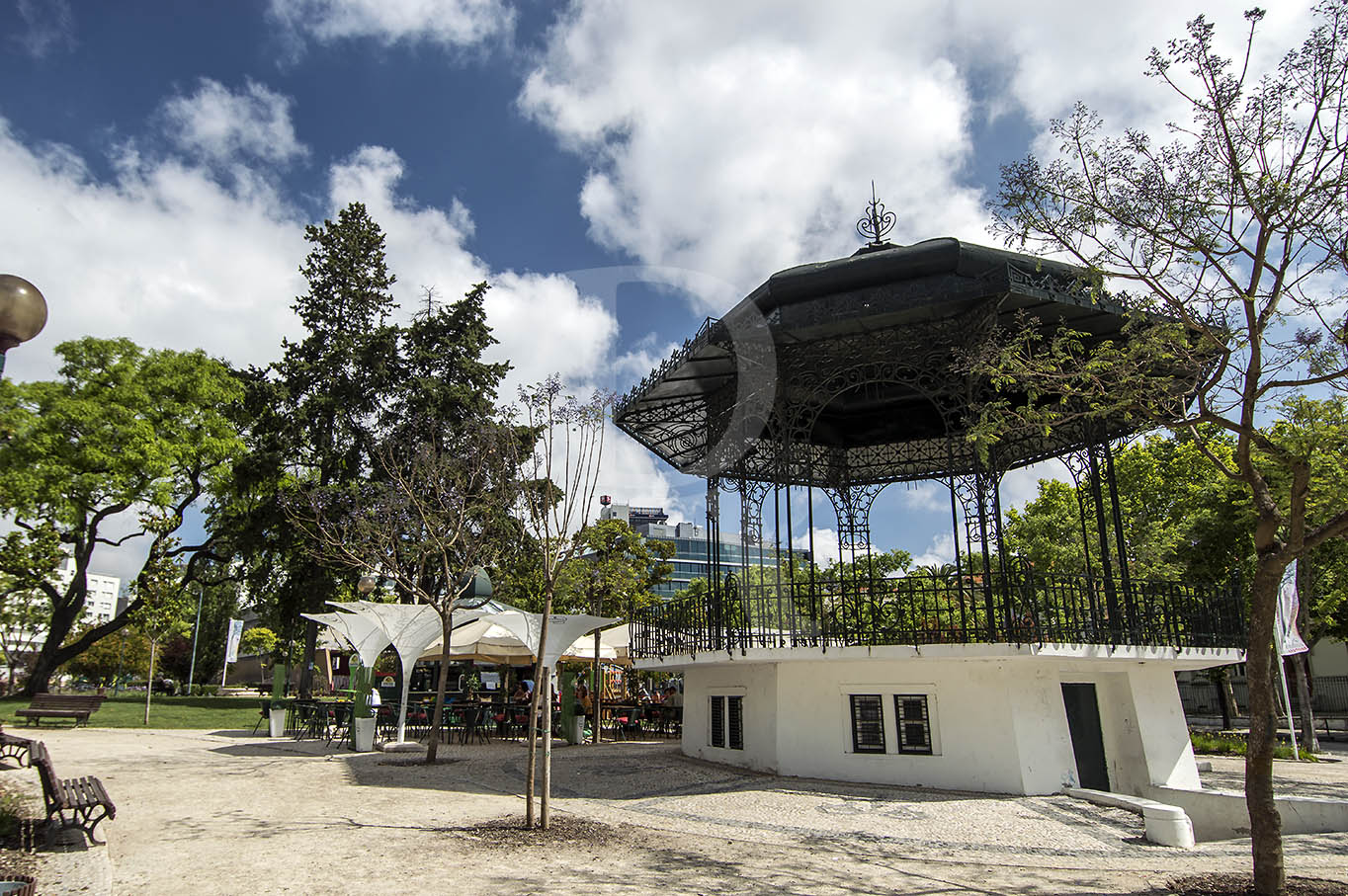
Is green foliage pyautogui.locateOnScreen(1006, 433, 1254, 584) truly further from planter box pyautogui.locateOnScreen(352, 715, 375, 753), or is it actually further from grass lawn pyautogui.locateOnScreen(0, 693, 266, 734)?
grass lawn pyautogui.locateOnScreen(0, 693, 266, 734)

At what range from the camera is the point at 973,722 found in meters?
12.1

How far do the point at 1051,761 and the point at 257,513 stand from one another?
1078 inches

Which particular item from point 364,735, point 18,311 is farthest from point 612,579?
point 18,311

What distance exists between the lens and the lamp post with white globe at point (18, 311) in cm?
470

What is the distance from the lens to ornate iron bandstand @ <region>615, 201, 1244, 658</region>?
12.1m

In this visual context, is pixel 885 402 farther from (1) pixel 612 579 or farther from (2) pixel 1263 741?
(1) pixel 612 579

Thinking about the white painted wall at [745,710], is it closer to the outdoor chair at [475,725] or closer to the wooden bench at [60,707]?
the outdoor chair at [475,725]

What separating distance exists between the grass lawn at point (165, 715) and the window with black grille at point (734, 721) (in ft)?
53.7

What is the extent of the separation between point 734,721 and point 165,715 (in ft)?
71.8

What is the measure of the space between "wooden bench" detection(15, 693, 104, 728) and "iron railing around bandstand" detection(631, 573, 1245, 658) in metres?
18.0

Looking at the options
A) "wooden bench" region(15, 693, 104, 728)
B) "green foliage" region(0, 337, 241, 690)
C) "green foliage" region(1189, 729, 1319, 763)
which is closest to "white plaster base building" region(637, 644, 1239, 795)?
"green foliage" region(1189, 729, 1319, 763)

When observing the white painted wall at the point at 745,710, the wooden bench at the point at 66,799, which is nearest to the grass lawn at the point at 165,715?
the white painted wall at the point at 745,710

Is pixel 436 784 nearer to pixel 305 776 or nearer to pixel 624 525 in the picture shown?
pixel 305 776

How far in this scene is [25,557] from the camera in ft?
91.6
